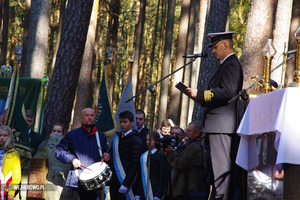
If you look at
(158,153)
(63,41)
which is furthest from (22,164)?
(63,41)

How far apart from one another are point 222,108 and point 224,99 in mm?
183

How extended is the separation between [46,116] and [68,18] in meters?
2.41

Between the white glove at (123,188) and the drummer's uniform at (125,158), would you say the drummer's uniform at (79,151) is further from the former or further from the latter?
the white glove at (123,188)

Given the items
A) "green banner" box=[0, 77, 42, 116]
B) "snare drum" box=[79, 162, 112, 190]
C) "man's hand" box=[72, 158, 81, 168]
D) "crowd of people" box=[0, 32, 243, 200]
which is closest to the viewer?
"crowd of people" box=[0, 32, 243, 200]

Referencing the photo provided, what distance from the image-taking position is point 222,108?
6332mm

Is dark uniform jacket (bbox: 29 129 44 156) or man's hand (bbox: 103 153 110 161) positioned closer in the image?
man's hand (bbox: 103 153 110 161)

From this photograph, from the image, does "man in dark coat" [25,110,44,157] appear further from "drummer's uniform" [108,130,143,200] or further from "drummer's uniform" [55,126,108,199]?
"drummer's uniform" [108,130,143,200]

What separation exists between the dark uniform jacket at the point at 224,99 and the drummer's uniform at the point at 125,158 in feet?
8.00

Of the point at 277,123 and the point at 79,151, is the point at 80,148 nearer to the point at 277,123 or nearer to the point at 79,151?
the point at 79,151

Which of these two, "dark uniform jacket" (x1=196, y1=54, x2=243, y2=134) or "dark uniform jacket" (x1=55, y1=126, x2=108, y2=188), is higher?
"dark uniform jacket" (x1=196, y1=54, x2=243, y2=134)

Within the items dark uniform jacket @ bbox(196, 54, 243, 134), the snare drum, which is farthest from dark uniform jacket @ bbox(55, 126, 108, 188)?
dark uniform jacket @ bbox(196, 54, 243, 134)

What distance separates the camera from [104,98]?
11680 millimetres

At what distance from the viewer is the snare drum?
7.77 m

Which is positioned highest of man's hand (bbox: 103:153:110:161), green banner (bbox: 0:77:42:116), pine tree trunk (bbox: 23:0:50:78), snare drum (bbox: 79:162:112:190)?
pine tree trunk (bbox: 23:0:50:78)
